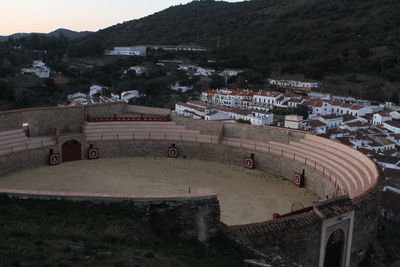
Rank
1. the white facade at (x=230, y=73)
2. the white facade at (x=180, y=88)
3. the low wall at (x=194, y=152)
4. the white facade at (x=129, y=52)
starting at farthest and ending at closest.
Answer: the white facade at (x=129, y=52) → the white facade at (x=230, y=73) → the white facade at (x=180, y=88) → the low wall at (x=194, y=152)

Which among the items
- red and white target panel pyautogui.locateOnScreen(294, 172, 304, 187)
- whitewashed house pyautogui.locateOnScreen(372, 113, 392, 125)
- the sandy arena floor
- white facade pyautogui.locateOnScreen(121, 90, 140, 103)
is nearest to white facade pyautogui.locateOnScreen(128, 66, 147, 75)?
white facade pyautogui.locateOnScreen(121, 90, 140, 103)

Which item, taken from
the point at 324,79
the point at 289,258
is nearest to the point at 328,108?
the point at 324,79

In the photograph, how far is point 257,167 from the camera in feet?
57.1

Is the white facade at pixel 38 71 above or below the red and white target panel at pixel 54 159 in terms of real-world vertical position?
above

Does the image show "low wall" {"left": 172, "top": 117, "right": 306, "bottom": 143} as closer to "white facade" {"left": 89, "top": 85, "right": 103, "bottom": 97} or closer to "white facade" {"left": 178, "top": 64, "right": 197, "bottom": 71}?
"white facade" {"left": 89, "top": 85, "right": 103, "bottom": 97}

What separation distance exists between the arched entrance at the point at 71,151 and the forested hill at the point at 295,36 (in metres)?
70.4

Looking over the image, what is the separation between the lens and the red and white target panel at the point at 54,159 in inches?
682

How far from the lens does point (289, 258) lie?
8.93m

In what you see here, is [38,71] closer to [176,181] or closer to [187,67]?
[187,67]

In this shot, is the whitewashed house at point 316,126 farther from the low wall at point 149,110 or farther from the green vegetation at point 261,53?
the low wall at point 149,110

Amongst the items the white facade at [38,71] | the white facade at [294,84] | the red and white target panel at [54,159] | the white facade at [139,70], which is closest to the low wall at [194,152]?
the red and white target panel at [54,159]

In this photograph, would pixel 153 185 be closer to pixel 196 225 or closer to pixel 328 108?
pixel 196 225

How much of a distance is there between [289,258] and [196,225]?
7.04 feet

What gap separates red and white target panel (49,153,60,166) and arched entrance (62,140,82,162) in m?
0.37
